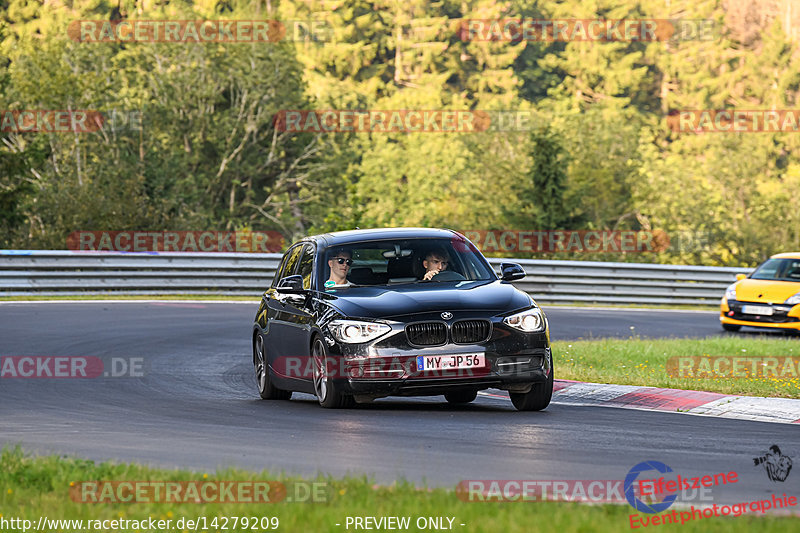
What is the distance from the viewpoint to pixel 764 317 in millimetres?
23297

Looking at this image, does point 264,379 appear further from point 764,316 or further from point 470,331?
point 764,316

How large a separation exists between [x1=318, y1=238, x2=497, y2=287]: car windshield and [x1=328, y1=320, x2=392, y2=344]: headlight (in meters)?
1.01

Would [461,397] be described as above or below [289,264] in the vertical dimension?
below

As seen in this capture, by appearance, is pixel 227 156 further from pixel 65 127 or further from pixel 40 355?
pixel 40 355

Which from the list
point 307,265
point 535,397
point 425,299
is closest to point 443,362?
point 425,299

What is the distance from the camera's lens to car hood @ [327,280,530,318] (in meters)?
11.1

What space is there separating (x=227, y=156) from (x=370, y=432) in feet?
173

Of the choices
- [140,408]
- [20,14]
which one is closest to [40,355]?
[140,408]

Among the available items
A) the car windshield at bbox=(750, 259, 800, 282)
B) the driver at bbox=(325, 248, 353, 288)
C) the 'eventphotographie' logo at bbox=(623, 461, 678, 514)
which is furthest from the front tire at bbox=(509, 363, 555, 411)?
the car windshield at bbox=(750, 259, 800, 282)

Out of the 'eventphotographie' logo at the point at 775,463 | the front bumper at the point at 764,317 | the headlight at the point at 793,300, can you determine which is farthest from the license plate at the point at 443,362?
the headlight at the point at 793,300

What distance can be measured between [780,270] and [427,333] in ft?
50.0

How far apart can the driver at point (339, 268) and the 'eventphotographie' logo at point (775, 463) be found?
4.52 metres

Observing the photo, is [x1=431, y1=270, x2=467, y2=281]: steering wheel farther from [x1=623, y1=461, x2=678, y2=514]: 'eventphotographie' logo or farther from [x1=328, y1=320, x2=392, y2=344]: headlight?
[x1=623, y1=461, x2=678, y2=514]: 'eventphotographie' logo

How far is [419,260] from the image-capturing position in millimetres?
12312
